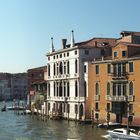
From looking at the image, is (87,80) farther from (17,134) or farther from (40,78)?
(40,78)

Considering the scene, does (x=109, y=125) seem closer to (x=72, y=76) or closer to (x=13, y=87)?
(x=72, y=76)

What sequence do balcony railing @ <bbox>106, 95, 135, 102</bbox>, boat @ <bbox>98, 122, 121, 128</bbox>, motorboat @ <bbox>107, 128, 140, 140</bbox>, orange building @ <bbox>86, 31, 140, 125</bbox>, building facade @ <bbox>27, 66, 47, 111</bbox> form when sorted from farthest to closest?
1. building facade @ <bbox>27, 66, 47, 111</bbox>
2. balcony railing @ <bbox>106, 95, 135, 102</bbox>
3. orange building @ <bbox>86, 31, 140, 125</bbox>
4. boat @ <bbox>98, 122, 121, 128</bbox>
5. motorboat @ <bbox>107, 128, 140, 140</bbox>

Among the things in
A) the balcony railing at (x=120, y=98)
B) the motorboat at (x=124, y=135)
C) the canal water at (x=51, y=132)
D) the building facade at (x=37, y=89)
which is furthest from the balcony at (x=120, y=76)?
the building facade at (x=37, y=89)

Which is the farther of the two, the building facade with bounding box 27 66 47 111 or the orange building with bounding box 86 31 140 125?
the building facade with bounding box 27 66 47 111

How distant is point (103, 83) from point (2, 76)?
265ft

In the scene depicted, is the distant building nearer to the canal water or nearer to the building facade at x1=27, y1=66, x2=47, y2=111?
the building facade at x1=27, y1=66, x2=47, y2=111

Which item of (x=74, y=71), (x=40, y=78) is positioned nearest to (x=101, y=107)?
(x=74, y=71)

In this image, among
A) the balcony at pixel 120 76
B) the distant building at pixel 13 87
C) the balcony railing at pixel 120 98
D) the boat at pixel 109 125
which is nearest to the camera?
the boat at pixel 109 125

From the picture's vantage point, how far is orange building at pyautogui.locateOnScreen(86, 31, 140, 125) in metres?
30.0

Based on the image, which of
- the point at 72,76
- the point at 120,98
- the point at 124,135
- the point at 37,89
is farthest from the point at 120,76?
the point at 37,89

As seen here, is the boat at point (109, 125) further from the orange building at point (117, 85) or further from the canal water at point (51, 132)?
the orange building at point (117, 85)

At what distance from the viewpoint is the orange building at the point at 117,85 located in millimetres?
30016

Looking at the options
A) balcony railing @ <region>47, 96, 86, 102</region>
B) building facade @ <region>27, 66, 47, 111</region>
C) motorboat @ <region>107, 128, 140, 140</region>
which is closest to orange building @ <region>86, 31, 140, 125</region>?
balcony railing @ <region>47, 96, 86, 102</region>

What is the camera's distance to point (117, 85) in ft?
103
